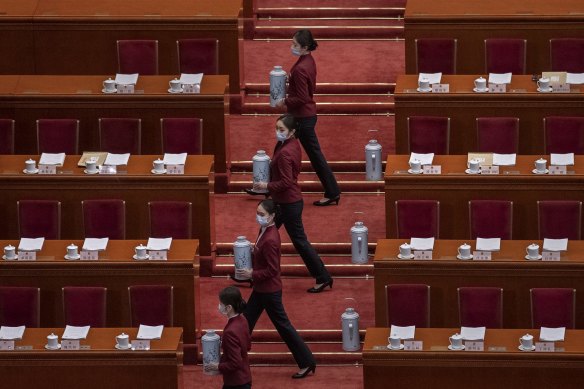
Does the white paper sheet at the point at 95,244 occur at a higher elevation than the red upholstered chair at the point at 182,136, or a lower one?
lower

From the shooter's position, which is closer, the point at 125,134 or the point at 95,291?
the point at 95,291

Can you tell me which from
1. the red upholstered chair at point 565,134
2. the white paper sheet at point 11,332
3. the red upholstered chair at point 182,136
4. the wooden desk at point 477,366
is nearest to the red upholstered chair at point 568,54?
the red upholstered chair at point 565,134

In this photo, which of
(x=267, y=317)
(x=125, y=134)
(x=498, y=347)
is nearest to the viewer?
(x=498, y=347)

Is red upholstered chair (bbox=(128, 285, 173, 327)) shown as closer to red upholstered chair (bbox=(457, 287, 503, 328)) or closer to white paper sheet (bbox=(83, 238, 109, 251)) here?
white paper sheet (bbox=(83, 238, 109, 251))

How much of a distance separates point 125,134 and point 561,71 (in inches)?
115

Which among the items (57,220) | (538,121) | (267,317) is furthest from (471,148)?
(57,220)

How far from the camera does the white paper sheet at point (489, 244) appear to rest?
10570 millimetres

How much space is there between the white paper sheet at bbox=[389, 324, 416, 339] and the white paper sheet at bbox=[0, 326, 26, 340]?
2.01 meters

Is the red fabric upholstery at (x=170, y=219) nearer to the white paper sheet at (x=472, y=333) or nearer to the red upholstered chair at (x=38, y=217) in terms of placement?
the red upholstered chair at (x=38, y=217)

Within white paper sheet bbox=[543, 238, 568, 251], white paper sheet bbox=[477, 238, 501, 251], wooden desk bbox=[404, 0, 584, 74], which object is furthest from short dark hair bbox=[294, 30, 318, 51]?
white paper sheet bbox=[543, 238, 568, 251]

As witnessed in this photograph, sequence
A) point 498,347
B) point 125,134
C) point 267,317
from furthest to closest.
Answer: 1. point 125,134
2. point 267,317
3. point 498,347

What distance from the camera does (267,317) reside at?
1109cm

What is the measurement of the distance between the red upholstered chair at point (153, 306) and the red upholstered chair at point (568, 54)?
136 inches

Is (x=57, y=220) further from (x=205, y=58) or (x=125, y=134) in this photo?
(x=205, y=58)
